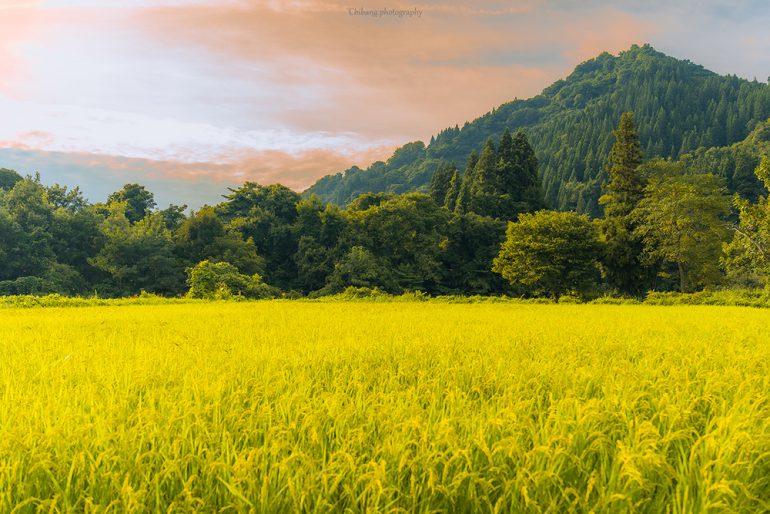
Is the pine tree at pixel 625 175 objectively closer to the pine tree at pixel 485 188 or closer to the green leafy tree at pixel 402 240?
the pine tree at pixel 485 188

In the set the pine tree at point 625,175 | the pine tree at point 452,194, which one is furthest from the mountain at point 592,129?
the pine tree at point 625,175

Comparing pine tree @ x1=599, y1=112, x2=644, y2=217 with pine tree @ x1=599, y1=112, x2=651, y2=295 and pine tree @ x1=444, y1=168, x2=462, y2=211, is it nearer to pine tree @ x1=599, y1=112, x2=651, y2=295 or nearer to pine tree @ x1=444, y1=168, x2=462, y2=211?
pine tree @ x1=599, y1=112, x2=651, y2=295

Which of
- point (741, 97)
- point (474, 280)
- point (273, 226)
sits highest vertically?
point (741, 97)

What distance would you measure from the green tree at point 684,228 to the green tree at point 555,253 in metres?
5.38

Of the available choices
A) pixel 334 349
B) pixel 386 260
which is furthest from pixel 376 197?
pixel 334 349

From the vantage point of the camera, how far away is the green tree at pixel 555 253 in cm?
3000

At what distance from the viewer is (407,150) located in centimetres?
12762

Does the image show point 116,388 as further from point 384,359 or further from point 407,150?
point 407,150

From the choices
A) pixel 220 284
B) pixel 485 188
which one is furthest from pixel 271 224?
pixel 485 188

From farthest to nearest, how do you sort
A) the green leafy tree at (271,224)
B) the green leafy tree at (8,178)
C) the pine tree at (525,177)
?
the pine tree at (525,177) → the green leafy tree at (8,178) → the green leafy tree at (271,224)

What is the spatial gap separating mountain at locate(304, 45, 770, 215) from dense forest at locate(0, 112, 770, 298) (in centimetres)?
3663

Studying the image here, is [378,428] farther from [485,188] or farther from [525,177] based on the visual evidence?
[525,177]

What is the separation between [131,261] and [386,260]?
2140 centimetres

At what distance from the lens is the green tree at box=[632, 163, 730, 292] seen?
104ft
